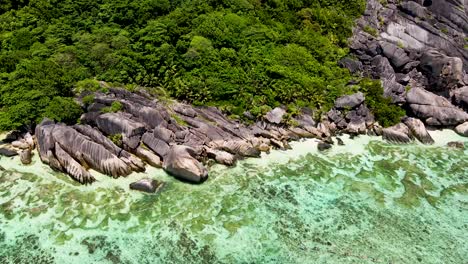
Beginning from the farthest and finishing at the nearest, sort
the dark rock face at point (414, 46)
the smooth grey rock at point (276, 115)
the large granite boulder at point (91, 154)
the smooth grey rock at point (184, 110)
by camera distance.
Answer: the dark rock face at point (414, 46), the smooth grey rock at point (276, 115), the smooth grey rock at point (184, 110), the large granite boulder at point (91, 154)

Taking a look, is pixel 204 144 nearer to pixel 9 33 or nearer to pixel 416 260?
pixel 416 260

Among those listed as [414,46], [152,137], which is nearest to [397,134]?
[414,46]

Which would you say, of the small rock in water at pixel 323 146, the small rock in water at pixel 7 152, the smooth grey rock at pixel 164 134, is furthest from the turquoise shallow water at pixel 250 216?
the smooth grey rock at pixel 164 134

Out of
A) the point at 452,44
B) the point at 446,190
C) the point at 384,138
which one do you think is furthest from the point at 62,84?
the point at 452,44

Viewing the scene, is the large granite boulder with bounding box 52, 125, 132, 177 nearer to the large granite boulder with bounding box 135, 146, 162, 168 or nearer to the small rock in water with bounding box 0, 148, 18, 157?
the large granite boulder with bounding box 135, 146, 162, 168

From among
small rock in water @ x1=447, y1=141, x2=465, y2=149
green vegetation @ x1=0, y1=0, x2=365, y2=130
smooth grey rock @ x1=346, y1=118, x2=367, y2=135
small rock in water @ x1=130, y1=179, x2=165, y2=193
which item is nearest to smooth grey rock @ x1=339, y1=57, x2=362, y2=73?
green vegetation @ x1=0, y1=0, x2=365, y2=130

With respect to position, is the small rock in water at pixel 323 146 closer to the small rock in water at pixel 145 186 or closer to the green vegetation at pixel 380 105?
the green vegetation at pixel 380 105

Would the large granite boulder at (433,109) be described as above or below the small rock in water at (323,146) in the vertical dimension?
above
